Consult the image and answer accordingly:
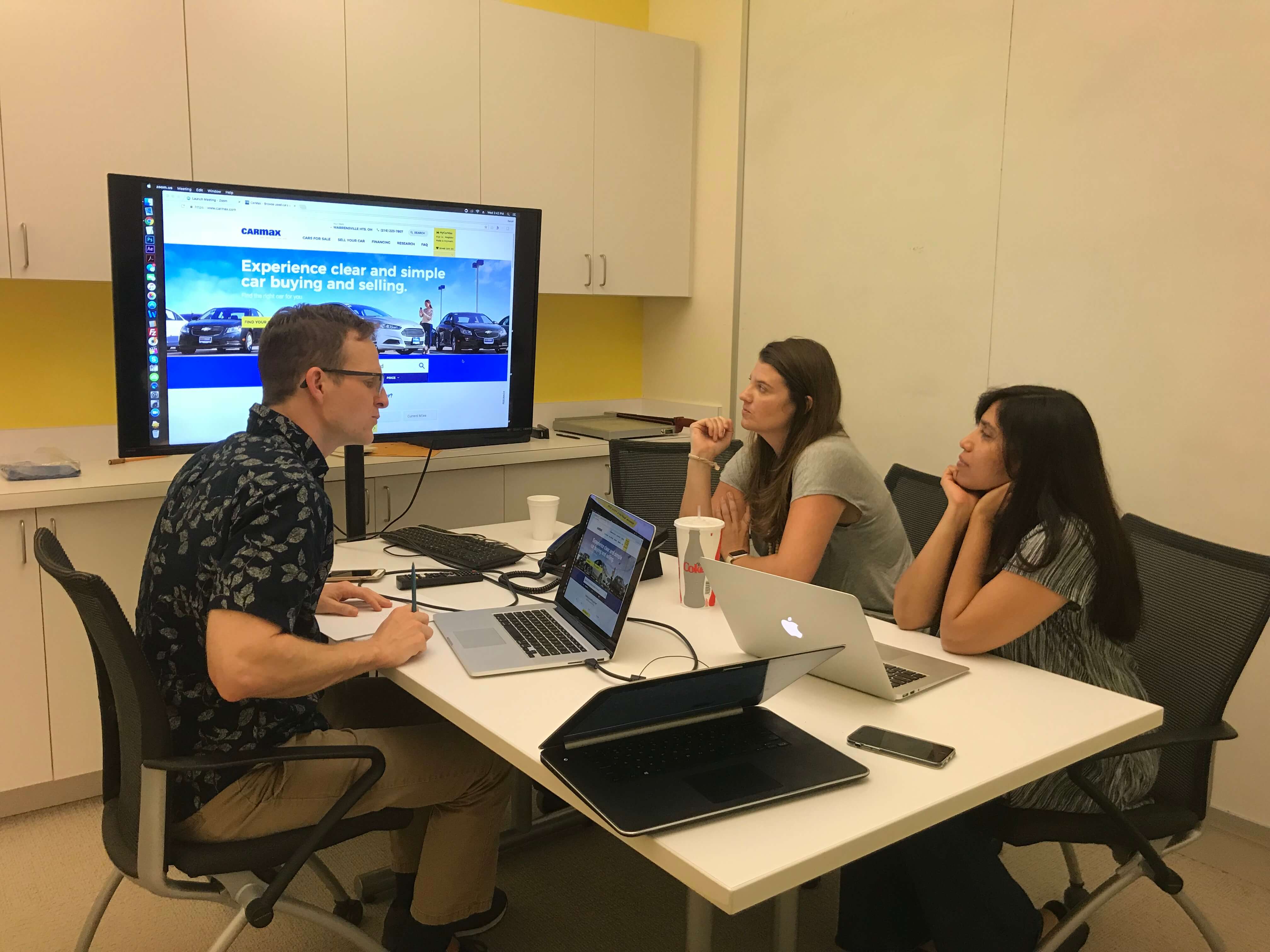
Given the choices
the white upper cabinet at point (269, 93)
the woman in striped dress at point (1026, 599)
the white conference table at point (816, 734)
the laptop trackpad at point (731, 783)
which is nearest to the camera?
the white conference table at point (816, 734)

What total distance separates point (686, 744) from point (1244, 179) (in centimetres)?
216

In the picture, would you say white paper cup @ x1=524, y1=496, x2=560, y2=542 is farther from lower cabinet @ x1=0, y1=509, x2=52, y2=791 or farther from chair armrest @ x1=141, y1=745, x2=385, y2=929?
lower cabinet @ x1=0, y1=509, x2=52, y2=791

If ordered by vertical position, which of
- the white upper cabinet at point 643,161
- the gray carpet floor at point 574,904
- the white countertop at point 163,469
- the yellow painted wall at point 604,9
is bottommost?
the gray carpet floor at point 574,904

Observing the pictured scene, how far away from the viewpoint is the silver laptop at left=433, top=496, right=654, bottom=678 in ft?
5.65

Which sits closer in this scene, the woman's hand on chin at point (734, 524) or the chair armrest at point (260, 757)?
the chair armrest at point (260, 757)

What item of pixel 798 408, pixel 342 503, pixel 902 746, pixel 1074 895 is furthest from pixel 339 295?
pixel 1074 895

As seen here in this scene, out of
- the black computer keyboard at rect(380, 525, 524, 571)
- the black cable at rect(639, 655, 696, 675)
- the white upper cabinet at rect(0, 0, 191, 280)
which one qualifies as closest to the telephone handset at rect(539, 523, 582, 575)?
the black computer keyboard at rect(380, 525, 524, 571)

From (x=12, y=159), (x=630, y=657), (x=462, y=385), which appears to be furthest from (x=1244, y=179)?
(x=12, y=159)

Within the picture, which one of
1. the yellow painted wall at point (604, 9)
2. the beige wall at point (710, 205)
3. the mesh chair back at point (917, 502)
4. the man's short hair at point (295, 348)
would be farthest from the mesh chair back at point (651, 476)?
the yellow painted wall at point (604, 9)

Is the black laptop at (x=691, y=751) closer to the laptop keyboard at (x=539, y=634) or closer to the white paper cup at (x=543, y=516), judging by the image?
the laptop keyboard at (x=539, y=634)

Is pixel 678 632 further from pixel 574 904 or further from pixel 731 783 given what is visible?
pixel 574 904

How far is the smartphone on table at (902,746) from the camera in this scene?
4.44ft

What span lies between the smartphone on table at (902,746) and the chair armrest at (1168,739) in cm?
40

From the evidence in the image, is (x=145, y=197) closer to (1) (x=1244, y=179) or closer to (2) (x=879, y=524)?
(2) (x=879, y=524)
